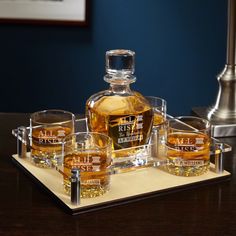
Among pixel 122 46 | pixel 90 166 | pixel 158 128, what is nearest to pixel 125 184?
pixel 90 166

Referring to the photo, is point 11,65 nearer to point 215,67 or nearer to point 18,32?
point 18,32

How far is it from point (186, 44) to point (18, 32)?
785mm

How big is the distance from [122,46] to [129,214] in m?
2.02

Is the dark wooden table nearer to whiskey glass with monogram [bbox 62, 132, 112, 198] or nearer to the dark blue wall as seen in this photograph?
whiskey glass with monogram [bbox 62, 132, 112, 198]

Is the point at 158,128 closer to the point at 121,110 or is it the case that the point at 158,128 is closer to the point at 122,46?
the point at 121,110

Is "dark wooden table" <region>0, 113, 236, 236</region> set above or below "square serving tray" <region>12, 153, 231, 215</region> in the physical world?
below

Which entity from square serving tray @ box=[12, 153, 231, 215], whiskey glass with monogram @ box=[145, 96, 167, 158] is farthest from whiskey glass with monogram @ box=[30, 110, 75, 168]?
whiskey glass with monogram @ box=[145, 96, 167, 158]

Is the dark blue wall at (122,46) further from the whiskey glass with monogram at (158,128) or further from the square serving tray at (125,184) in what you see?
the square serving tray at (125,184)

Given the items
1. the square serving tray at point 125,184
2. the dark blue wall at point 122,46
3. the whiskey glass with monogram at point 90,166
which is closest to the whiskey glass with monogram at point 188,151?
→ the square serving tray at point 125,184

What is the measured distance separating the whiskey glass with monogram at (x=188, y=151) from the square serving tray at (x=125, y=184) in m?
0.02

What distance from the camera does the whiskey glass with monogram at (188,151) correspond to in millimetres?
1354

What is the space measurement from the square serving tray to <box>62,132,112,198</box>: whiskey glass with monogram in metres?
0.02

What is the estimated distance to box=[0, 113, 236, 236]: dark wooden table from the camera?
3.65 feet

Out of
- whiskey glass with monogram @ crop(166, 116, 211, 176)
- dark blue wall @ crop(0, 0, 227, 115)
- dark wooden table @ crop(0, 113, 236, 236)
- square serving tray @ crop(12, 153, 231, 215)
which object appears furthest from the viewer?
dark blue wall @ crop(0, 0, 227, 115)
